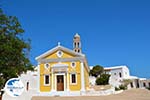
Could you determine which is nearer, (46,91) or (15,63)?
(15,63)

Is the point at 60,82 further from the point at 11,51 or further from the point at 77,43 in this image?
the point at 11,51

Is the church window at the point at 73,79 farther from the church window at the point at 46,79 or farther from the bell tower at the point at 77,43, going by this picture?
the bell tower at the point at 77,43

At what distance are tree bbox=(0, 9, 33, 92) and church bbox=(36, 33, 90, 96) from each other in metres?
16.8

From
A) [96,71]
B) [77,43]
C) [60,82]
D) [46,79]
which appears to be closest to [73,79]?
[60,82]

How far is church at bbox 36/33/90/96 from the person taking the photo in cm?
3116

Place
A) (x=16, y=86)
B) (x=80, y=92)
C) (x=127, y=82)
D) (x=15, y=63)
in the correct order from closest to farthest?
(x=16, y=86) < (x=15, y=63) < (x=80, y=92) < (x=127, y=82)

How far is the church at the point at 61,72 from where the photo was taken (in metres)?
31.2

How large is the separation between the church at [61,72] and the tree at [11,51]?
55.2 feet

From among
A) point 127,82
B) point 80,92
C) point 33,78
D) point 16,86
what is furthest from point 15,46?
point 127,82

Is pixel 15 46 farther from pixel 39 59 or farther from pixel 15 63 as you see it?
pixel 39 59

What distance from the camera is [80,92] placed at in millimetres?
30266

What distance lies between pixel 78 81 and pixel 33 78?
7.08 meters

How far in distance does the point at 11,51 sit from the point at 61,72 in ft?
61.0

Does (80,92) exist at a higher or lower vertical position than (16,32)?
lower
